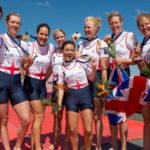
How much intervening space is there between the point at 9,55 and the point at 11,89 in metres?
0.56

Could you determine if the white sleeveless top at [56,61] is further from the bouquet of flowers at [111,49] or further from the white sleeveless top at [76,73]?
the bouquet of flowers at [111,49]

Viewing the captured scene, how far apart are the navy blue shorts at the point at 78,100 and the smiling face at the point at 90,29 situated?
1.02 metres

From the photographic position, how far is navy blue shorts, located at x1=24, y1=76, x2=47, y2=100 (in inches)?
221

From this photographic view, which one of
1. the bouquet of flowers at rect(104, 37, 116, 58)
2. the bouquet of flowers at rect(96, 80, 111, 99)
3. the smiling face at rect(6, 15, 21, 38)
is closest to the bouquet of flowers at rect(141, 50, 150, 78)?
the bouquet of flowers at rect(104, 37, 116, 58)

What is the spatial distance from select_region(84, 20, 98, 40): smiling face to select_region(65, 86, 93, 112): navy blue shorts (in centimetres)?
102

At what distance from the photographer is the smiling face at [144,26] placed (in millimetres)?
5047

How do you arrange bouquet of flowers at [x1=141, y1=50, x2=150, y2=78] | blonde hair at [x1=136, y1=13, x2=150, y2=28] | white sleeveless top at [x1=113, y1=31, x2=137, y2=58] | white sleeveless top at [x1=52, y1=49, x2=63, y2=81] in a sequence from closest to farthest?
bouquet of flowers at [x1=141, y1=50, x2=150, y2=78] < blonde hair at [x1=136, y1=13, x2=150, y2=28] < white sleeveless top at [x1=113, y1=31, x2=137, y2=58] < white sleeveless top at [x1=52, y1=49, x2=63, y2=81]

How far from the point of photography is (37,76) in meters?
5.63

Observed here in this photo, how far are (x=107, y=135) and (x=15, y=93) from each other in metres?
2.99

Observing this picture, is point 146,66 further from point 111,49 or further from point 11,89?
point 11,89

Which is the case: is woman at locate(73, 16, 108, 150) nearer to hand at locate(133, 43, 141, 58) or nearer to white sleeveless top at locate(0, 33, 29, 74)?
hand at locate(133, 43, 141, 58)

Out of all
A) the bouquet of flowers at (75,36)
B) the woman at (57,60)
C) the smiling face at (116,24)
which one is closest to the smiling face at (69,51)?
the woman at (57,60)

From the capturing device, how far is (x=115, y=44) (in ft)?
18.6

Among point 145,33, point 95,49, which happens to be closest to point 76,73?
point 95,49
